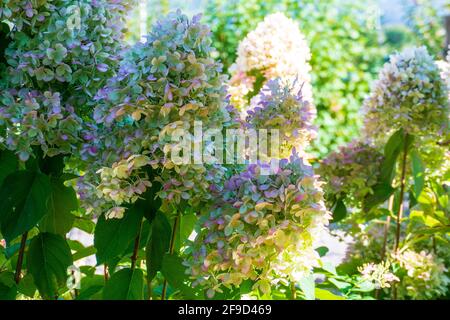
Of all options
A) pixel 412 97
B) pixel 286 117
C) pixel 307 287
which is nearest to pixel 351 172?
pixel 412 97

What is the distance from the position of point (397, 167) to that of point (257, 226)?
100 cm

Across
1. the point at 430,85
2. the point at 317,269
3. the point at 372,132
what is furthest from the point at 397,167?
the point at 317,269

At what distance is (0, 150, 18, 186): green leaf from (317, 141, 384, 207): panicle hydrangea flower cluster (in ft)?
2.65

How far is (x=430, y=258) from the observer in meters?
1.99

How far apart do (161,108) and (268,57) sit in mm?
986

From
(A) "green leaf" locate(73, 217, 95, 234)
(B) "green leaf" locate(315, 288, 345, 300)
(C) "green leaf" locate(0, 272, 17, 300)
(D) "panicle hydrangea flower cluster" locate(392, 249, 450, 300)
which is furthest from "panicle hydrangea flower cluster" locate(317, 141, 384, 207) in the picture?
(C) "green leaf" locate(0, 272, 17, 300)

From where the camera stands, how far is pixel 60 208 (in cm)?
132

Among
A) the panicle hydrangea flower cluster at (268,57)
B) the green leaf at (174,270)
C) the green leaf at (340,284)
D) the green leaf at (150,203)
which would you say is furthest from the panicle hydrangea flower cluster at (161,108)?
the panicle hydrangea flower cluster at (268,57)

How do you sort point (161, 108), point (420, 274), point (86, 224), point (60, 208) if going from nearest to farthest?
1. point (161, 108)
2. point (60, 208)
3. point (86, 224)
4. point (420, 274)

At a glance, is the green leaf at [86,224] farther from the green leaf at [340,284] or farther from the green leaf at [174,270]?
the green leaf at [340,284]

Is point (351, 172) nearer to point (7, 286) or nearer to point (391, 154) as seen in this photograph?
point (391, 154)

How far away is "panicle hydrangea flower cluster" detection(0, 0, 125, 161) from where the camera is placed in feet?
3.90

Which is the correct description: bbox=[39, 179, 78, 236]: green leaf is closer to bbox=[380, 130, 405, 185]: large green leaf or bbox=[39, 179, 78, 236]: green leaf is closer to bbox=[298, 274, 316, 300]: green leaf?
bbox=[298, 274, 316, 300]: green leaf

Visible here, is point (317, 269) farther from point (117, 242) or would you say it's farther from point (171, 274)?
point (117, 242)
